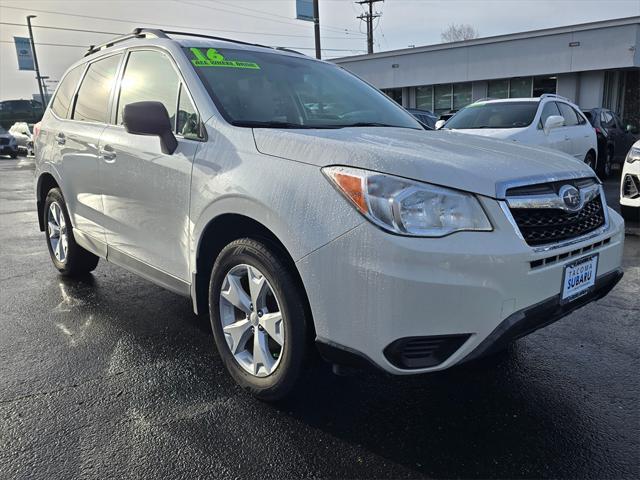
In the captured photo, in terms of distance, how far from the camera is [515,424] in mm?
2613

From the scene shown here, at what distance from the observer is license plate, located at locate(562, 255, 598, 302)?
241 centimetres

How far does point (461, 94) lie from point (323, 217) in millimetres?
27721

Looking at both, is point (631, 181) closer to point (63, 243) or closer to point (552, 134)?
point (552, 134)

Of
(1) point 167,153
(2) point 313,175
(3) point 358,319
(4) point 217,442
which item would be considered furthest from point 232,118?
(4) point 217,442

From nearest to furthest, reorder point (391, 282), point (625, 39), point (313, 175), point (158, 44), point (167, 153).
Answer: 1. point (391, 282)
2. point (313, 175)
3. point (167, 153)
4. point (158, 44)
5. point (625, 39)

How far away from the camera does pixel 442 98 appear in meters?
28.7

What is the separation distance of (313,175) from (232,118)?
817 millimetres

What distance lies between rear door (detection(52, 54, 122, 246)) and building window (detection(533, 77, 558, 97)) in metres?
24.7

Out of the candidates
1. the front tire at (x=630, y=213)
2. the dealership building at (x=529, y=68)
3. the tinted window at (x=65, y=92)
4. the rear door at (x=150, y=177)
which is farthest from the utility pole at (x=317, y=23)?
the rear door at (x=150, y=177)

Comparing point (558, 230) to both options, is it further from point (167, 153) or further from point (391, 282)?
point (167, 153)

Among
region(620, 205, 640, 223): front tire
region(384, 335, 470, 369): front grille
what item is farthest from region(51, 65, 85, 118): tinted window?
region(620, 205, 640, 223): front tire

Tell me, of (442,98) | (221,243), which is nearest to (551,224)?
(221,243)

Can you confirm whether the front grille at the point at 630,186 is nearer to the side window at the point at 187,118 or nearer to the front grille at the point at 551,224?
the front grille at the point at 551,224

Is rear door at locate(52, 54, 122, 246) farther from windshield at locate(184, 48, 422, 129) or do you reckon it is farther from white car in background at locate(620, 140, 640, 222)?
white car in background at locate(620, 140, 640, 222)
